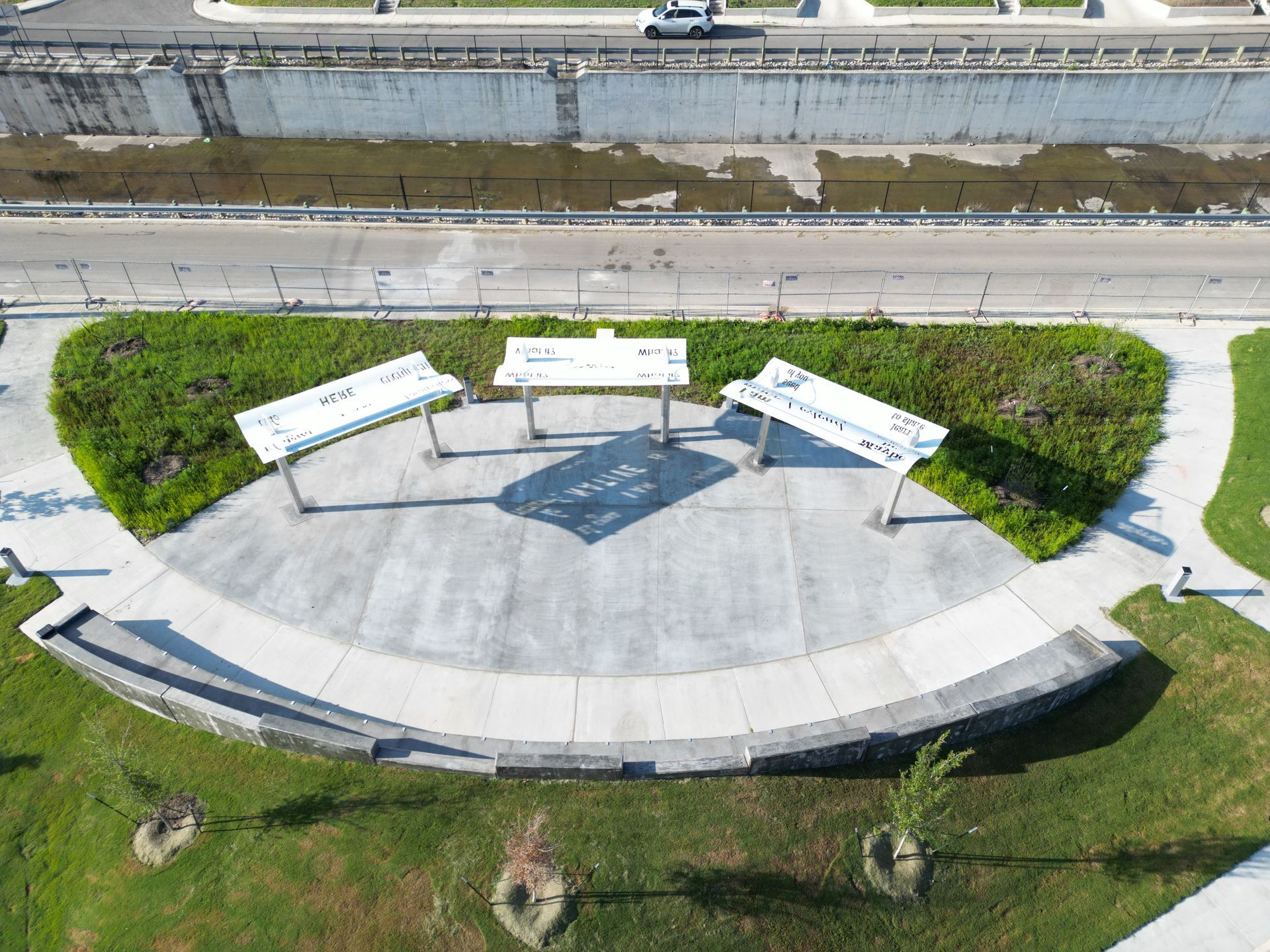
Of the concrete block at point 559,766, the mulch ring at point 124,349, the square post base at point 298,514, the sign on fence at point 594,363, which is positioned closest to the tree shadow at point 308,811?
the concrete block at point 559,766

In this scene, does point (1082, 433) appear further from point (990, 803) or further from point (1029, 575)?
point (990, 803)

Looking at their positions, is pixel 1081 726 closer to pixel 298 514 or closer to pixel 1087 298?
pixel 1087 298

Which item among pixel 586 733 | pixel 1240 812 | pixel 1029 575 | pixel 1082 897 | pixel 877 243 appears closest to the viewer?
pixel 1082 897

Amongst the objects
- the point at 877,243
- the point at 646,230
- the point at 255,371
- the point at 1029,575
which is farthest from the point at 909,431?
the point at 255,371

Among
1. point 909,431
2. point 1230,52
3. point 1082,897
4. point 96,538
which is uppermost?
point 1230,52

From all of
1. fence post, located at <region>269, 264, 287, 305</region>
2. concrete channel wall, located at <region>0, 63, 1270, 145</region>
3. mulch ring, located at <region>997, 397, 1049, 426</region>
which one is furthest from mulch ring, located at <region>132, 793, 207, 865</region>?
concrete channel wall, located at <region>0, 63, 1270, 145</region>

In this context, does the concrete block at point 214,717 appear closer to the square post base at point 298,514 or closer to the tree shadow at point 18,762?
the tree shadow at point 18,762

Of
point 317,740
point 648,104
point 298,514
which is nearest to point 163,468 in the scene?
point 298,514
